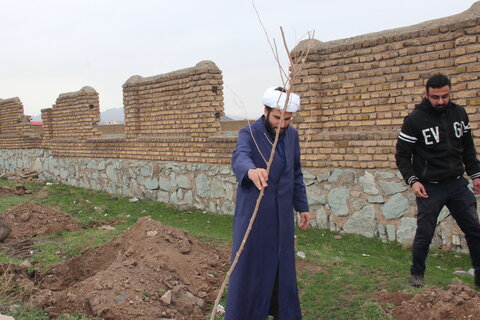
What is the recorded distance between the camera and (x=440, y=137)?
13.2 feet

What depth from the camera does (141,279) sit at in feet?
14.9

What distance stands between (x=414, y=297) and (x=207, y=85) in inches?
233

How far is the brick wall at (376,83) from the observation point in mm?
5559

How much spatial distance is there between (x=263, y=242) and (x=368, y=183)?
3.74 meters

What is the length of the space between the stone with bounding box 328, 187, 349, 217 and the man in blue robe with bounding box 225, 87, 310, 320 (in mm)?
3712

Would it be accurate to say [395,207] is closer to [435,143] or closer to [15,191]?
[435,143]

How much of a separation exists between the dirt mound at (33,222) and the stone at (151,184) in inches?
81.9

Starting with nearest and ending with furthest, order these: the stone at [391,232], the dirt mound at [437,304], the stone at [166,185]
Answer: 1. the dirt mound at [437,304]
2. the stone at [391,232]
3. the stone at [166,185]

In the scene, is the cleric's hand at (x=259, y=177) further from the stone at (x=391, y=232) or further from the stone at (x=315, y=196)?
the stone at (x=315, y=196)

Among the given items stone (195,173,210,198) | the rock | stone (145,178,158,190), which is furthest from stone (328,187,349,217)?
stone (145,178,158,190)

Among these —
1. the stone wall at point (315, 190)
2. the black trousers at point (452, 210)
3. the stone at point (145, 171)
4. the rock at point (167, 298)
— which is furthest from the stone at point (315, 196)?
the stone at point (145, 171)

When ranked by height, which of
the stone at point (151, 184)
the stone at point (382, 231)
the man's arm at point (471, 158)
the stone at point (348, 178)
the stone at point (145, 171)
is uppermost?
the man's arm at point (471, 158)

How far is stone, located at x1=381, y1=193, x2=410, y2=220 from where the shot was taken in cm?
620

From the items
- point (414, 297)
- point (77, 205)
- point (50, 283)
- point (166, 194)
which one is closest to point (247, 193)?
point (414, 297)
